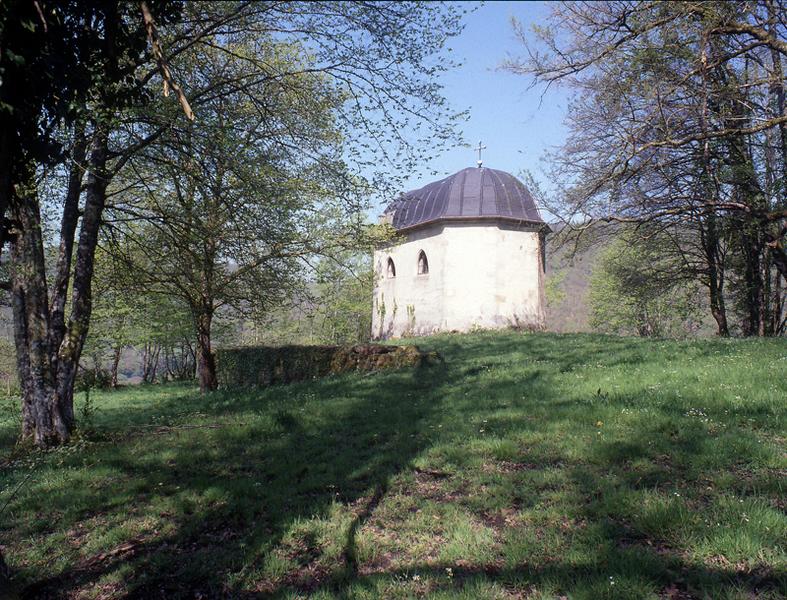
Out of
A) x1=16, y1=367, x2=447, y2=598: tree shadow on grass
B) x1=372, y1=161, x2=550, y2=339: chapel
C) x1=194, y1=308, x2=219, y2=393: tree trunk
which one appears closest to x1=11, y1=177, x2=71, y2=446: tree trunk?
x1=16, y1=367, x2=447, y2=598: tree shadow on grass

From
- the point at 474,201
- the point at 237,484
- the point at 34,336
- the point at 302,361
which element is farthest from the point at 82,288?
the point at 474,201

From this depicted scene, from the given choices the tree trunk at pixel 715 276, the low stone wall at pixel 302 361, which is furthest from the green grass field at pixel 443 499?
the tree trunk at pixel 715 276

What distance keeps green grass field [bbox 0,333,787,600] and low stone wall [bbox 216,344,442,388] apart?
4.90 meters

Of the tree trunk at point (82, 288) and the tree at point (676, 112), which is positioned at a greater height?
the tree at point (676, 112)

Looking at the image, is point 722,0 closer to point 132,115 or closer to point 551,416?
point 551,416

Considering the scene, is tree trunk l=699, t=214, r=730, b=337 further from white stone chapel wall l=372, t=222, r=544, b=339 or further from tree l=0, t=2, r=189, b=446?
tree l=0, t=2, r=189, b=446

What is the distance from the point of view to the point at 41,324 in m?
7.56

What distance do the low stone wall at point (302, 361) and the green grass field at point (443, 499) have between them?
16.1ft

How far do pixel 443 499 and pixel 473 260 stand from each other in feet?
74.8

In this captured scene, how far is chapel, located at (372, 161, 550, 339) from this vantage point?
26.7 m

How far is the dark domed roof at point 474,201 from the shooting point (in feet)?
88.9

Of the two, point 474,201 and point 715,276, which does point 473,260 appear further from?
point 715,276

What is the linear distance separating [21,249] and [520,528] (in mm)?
7940

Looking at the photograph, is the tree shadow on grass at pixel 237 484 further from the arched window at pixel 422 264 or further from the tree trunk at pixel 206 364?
the arched window at pixel 422 264
